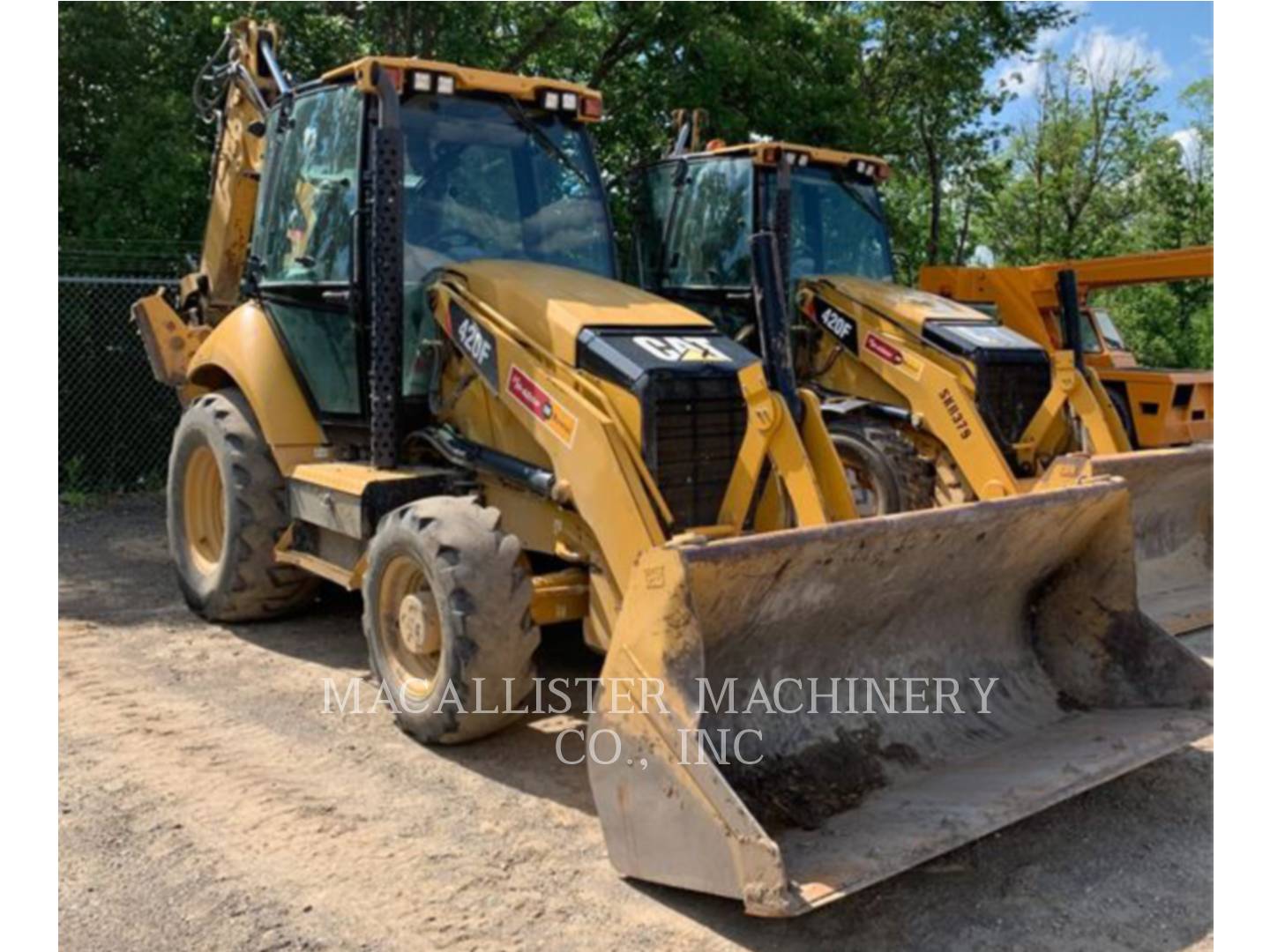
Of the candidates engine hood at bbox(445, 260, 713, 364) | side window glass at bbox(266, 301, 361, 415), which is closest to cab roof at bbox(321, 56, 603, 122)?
engine hood at bbox(445, 260, 713, 364)

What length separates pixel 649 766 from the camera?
11.7ft

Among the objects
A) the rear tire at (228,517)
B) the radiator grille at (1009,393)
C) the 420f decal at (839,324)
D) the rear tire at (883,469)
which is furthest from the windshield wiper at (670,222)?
the rear tire at (228,517)

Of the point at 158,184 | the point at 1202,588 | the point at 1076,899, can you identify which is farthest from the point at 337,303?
the point at 158,184

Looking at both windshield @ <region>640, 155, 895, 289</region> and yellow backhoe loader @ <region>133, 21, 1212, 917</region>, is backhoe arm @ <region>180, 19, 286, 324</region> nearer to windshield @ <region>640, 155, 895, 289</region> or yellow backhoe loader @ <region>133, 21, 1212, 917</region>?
yellow backhoe loader @ <region>133, 21, 1212, 917</region>

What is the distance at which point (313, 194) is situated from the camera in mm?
5922

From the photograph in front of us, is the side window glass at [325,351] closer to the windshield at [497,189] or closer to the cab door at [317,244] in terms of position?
the cab door at [317,244]

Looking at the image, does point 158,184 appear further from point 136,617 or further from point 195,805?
point 195,805

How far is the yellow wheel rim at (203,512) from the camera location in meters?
6.82

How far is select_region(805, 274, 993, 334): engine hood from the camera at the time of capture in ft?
26.8

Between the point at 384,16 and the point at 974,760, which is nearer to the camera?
the point at 974,760

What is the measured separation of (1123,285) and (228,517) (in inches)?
325

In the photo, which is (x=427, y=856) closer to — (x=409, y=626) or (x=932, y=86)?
(x=409, y=626)

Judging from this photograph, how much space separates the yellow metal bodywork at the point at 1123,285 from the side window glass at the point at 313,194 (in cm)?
644

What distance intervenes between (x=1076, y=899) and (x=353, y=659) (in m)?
3.66
